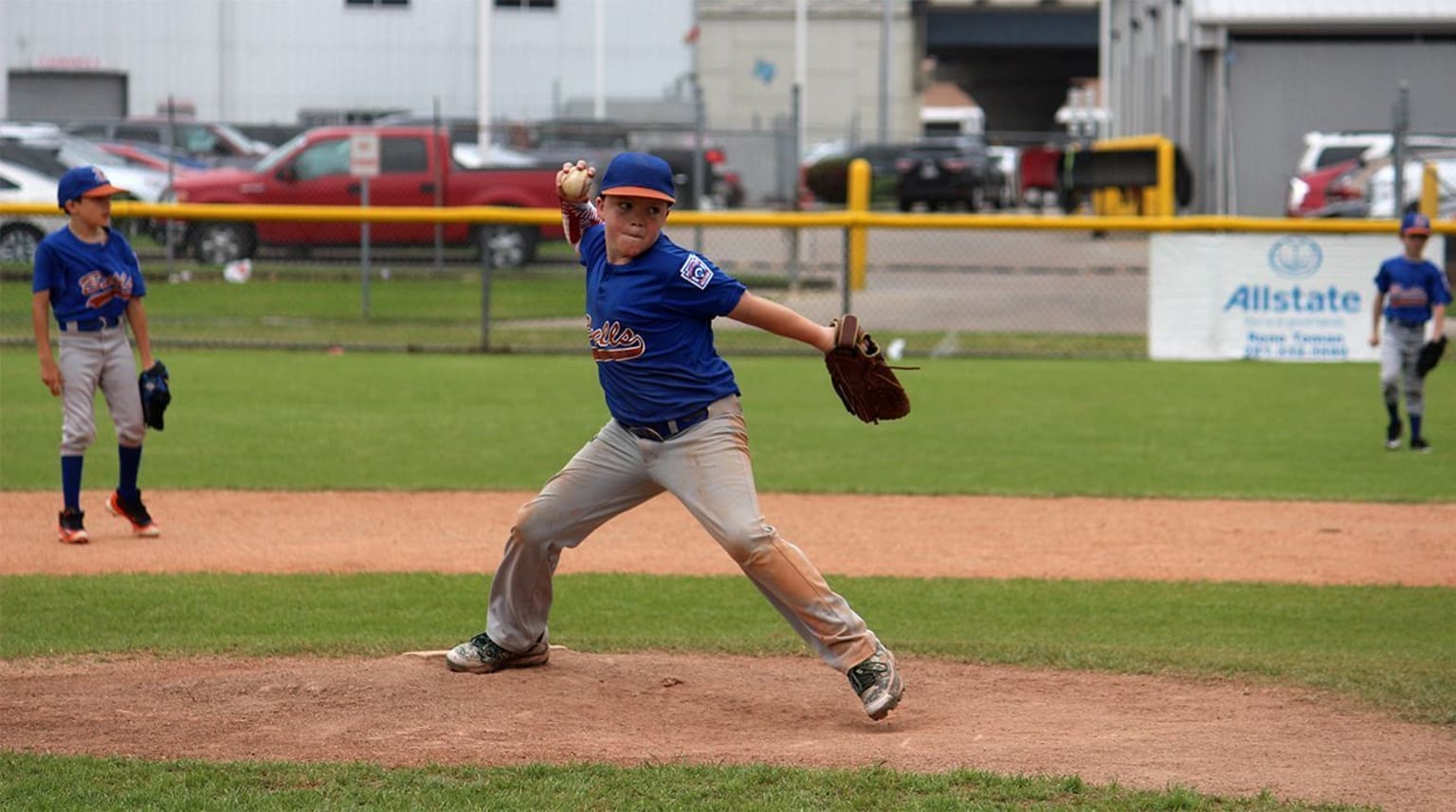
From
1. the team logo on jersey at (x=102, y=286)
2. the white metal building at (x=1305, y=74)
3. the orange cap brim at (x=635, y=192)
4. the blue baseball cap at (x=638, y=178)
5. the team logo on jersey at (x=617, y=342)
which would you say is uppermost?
the white metal building at (x=1305, y=74)

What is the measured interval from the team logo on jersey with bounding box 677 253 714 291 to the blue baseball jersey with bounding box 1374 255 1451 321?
8617 millimetres

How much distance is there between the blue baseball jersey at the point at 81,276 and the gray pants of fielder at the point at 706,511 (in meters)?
3.79

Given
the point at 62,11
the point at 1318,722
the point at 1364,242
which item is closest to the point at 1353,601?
the point at 1318,722

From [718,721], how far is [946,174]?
30.2 metres

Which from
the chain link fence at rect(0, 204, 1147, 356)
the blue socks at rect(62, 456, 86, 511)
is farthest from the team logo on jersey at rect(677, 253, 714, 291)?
the chain link fence at rect(0, 204, 1147, 356)

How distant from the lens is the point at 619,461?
20.2ft

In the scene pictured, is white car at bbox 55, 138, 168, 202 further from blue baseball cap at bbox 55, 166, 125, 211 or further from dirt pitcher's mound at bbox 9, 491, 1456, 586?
blue baseball cap at bbox 55, 166, 125, 211

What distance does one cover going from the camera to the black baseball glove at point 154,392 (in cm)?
932

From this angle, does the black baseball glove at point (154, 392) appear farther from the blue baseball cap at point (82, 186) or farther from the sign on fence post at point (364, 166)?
the sign on fence post at point (364, 166)

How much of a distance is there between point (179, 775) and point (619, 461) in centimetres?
182

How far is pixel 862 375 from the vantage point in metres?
5.91

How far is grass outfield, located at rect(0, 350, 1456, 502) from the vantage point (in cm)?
1179

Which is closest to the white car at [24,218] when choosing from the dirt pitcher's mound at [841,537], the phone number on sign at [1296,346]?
the dirt pitcher's mound at [841,537]

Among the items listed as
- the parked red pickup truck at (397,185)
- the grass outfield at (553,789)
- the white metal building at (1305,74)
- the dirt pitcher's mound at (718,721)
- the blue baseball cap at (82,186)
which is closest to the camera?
the grass outfield at (553,789)
